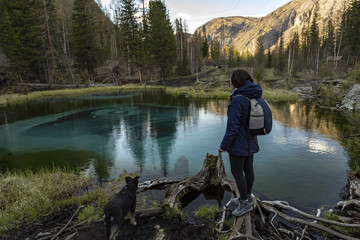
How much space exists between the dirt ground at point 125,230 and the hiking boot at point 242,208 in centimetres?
53

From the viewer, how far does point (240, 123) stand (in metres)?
3.16

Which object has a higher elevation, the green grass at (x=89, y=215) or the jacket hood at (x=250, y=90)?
the jacket hood at (x=250, y=90)

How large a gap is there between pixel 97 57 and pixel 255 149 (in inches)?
1782

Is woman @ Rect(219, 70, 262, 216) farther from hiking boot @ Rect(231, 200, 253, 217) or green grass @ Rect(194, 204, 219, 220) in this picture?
green grass @ Rect(194, 204, 219, 220)

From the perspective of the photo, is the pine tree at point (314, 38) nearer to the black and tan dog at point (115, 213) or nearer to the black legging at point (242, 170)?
the black legging at point (242, 170)

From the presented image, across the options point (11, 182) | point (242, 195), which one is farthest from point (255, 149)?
point (11, 182)

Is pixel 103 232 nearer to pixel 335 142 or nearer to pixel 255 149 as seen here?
pixel 255 149

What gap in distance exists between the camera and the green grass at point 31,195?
4.05 m

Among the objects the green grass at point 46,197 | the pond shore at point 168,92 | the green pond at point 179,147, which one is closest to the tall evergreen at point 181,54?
the pond shore at point 168,92

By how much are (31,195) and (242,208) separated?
4.68 m

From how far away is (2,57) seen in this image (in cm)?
3819

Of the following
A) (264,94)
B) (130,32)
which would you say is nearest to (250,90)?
(264,94)

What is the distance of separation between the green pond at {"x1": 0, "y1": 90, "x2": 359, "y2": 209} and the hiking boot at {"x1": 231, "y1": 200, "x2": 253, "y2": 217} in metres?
2.23

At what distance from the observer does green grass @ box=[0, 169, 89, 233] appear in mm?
4051
